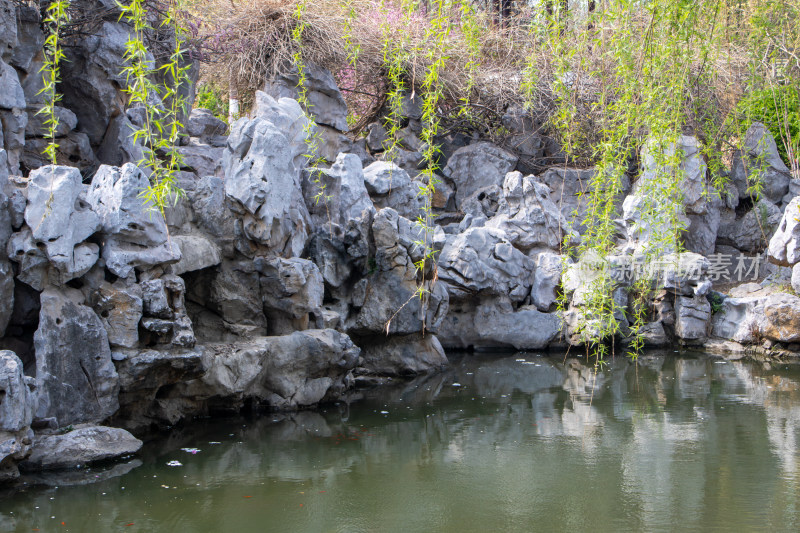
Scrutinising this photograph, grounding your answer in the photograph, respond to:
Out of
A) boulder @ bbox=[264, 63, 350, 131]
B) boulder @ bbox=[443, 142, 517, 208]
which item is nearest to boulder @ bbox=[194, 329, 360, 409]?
boulder @ bbox=[264, 63, 350, 131]

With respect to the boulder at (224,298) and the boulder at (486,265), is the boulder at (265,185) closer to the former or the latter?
the boulder at (224,298)

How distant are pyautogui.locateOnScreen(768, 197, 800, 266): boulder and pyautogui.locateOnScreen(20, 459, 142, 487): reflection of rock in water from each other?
24.9 ft

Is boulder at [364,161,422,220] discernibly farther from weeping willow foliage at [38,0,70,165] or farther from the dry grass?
weeping willow foliage at [38,0,70,165]

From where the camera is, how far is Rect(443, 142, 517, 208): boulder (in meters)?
12.1

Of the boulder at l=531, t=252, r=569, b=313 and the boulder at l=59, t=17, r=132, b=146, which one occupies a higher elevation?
the boulder at l=59, t=17, r=132, b=146

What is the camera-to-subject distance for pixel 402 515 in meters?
4.07

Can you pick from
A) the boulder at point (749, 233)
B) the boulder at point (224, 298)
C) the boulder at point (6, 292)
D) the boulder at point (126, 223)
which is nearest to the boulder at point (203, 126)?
the boulder at point (224, 298)

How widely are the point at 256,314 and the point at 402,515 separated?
304 cm

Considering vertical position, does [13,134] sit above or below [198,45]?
below

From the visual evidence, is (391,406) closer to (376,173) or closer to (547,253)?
(376,173)

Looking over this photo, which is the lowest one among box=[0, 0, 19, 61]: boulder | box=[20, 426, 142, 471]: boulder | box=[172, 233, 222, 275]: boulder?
box=[20, 426, 142, 471]: boulder

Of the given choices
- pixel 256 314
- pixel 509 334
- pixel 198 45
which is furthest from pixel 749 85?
pixel 198 45

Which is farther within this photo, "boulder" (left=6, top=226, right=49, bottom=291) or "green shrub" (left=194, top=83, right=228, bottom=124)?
"green shrub" (left=194, top=83, right=228, bottom=124)

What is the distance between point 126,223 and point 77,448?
5.20ft
